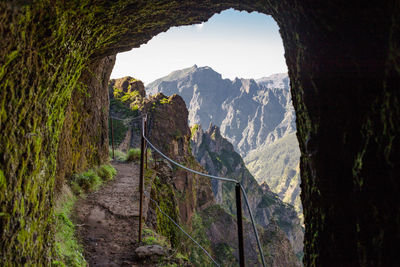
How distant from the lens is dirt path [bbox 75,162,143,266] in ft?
16.4

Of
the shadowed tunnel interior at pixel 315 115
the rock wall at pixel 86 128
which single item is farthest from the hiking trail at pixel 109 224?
the shadowed tunnel interior at pixel 315 115

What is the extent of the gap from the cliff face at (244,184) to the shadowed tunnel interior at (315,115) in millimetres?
81669

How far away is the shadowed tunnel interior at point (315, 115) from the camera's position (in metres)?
2.19

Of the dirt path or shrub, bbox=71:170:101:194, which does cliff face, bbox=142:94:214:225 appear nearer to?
shrub, bbox=71:170:101:194

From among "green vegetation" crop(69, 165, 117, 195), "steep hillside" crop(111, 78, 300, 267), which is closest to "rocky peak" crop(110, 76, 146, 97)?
"steep hillside" crop(111, 78, 300, 267)

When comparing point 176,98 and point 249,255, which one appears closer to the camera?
point 176,98

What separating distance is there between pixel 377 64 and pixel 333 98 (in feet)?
1.69

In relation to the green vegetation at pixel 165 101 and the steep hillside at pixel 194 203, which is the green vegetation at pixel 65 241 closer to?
the steep hillside at pixel 194 203

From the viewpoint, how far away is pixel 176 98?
35.2 metres

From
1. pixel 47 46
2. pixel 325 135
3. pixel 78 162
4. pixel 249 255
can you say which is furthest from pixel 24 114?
pixel 249 255

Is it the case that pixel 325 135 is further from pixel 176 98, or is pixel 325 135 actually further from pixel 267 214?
pixel 267 214

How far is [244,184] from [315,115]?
9331 centimetres

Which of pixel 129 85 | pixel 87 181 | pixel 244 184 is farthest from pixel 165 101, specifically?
pixel 244 184

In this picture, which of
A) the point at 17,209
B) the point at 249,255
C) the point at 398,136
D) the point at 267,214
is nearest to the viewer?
the point at 398,136
